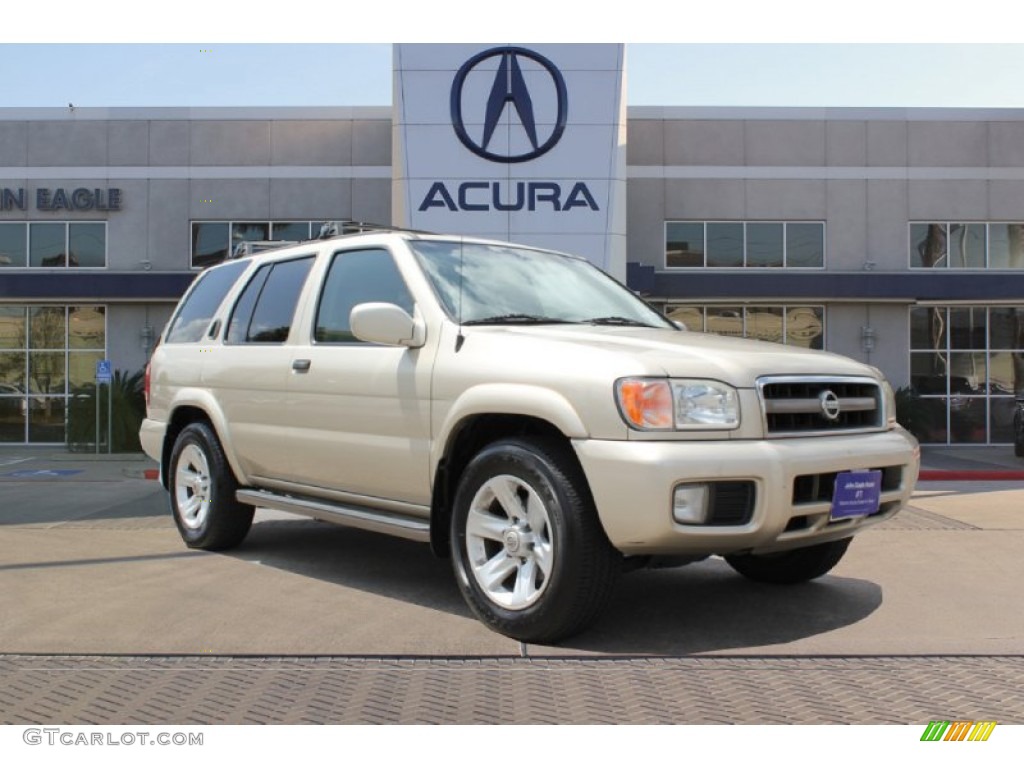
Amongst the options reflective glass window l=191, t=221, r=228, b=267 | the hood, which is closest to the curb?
the hood

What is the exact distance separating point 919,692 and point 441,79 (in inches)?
688

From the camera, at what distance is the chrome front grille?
4.31 m

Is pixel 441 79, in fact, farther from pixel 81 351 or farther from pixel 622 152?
pixel 81 351

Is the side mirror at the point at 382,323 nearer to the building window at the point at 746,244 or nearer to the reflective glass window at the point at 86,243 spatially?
the building window at the point at 746,244

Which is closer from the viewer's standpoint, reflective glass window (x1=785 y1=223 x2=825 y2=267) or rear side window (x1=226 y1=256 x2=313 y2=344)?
rear side window (x1=226 y1=256 x2=313 y2=344)

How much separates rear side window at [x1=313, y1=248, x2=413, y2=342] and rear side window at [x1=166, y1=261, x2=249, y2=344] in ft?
4.24

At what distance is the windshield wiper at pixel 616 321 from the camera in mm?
5336

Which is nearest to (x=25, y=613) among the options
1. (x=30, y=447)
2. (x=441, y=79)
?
(x=441, y=79)

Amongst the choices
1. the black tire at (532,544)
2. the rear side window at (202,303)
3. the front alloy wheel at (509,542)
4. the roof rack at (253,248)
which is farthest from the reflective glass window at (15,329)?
the front alloy wheel at (509,542)

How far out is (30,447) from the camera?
843 inches

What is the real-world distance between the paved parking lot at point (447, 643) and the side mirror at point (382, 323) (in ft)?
4.65

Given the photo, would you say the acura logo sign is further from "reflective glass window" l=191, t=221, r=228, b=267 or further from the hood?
the hood
